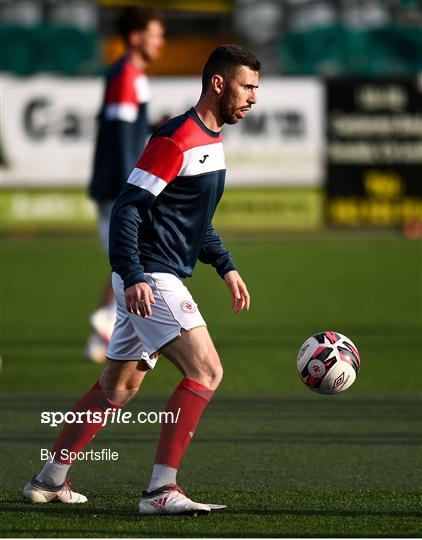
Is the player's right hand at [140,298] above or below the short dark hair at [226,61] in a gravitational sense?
below

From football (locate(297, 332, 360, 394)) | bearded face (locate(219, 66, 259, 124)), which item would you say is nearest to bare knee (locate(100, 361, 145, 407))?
football (locate(297, 332, 360, 394))

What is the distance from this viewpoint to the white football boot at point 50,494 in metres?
5.57

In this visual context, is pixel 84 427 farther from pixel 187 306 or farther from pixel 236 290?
pixel 236 290

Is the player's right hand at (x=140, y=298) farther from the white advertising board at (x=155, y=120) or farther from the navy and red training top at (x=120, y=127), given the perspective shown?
the white advertising board at (x=155, y=120)

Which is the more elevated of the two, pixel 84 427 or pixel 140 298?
pixel 140 298

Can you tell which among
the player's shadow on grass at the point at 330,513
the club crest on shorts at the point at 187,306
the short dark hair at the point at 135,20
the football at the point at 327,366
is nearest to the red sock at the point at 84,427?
the club crest on shorts at the point at 187,306

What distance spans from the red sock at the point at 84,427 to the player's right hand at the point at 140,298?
1.84 ft

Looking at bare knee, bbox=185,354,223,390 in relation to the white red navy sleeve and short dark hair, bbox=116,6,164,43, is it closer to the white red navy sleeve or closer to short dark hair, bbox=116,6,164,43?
the white red navy sleeve

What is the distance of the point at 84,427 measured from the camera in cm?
559

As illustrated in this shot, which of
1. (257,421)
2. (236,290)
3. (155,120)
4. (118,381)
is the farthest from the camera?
(155,120)

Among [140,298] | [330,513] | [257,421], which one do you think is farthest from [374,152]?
[140,298]

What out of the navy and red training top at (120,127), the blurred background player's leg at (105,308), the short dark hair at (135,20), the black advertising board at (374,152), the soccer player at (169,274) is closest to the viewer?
the soccer player at (169,274)

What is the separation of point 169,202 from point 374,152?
725 inches

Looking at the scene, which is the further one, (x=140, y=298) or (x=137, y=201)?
(x=137, y=201)
